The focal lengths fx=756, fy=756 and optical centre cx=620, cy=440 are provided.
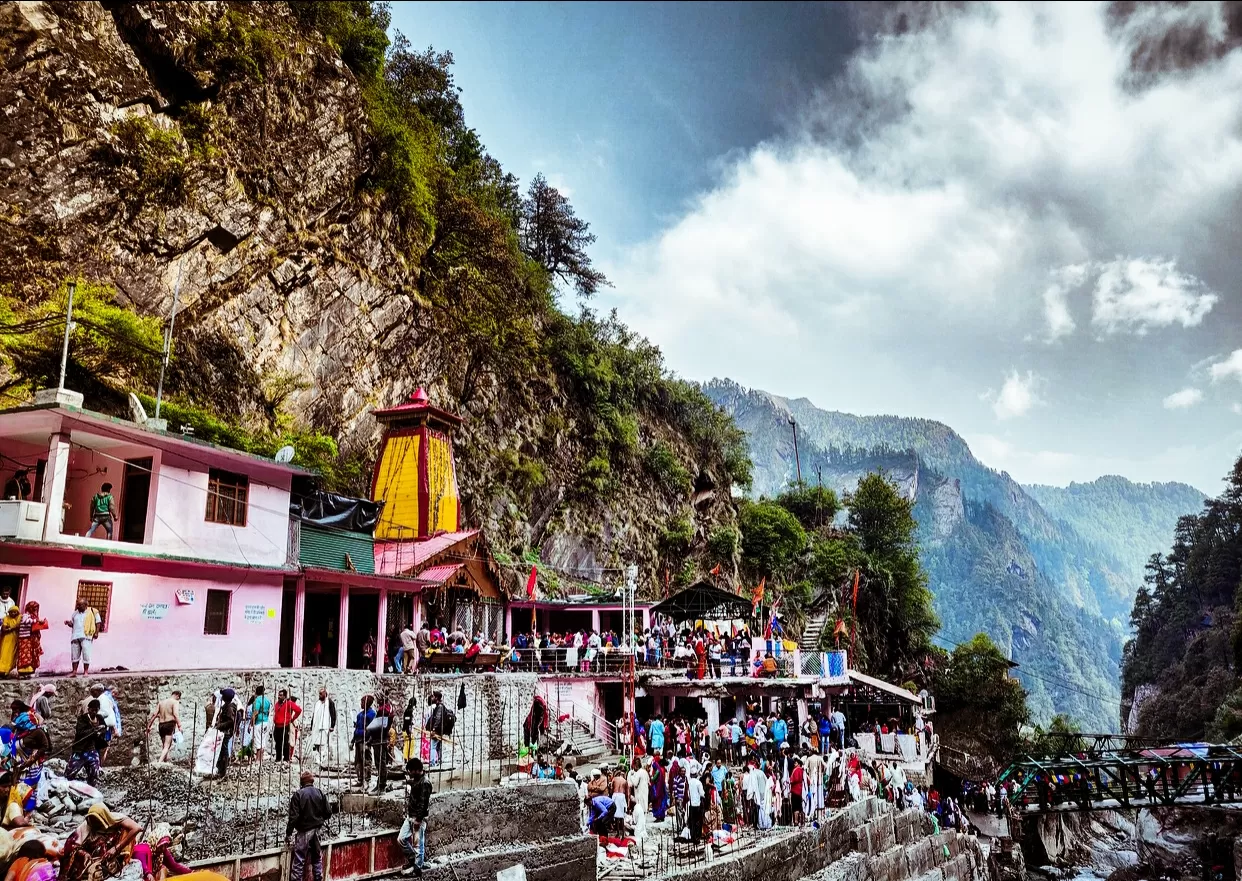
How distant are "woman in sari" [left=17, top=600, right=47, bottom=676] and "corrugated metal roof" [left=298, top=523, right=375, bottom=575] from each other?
6.33 m

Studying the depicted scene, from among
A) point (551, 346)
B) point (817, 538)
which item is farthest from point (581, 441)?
point (817, 538)

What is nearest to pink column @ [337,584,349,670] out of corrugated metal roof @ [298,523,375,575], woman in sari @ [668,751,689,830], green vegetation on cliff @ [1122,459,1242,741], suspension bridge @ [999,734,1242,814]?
corrugated metal roof @ [298,523,375,575]

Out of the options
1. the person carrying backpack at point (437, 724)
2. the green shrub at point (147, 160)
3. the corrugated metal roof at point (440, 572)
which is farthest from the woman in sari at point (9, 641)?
the green shrub at point (147, 160)

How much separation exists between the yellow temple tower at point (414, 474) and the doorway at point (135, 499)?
1307 centimetres

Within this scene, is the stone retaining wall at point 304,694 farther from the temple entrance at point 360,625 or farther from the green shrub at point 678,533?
the green shrub at point 678,533

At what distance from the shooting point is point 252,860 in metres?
8.20

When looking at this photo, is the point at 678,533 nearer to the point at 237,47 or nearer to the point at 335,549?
the point at 335,549

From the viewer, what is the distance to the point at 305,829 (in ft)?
27.2

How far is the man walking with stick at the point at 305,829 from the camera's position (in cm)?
829

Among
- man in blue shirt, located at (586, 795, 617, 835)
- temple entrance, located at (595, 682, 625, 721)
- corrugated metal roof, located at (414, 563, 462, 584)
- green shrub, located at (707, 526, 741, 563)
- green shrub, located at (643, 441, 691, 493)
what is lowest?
man in blue shirt, located at (586, 795, 617, 835)

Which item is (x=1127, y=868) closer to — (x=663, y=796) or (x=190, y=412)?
(x=663, y=796)

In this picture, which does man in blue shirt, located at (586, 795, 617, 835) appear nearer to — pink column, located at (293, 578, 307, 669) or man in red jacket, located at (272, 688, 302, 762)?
man in red jacket, located at (272, 688, 302, 762)

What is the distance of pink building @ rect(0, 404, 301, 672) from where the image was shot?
1260cm

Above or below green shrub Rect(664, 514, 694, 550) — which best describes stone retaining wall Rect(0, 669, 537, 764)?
below
